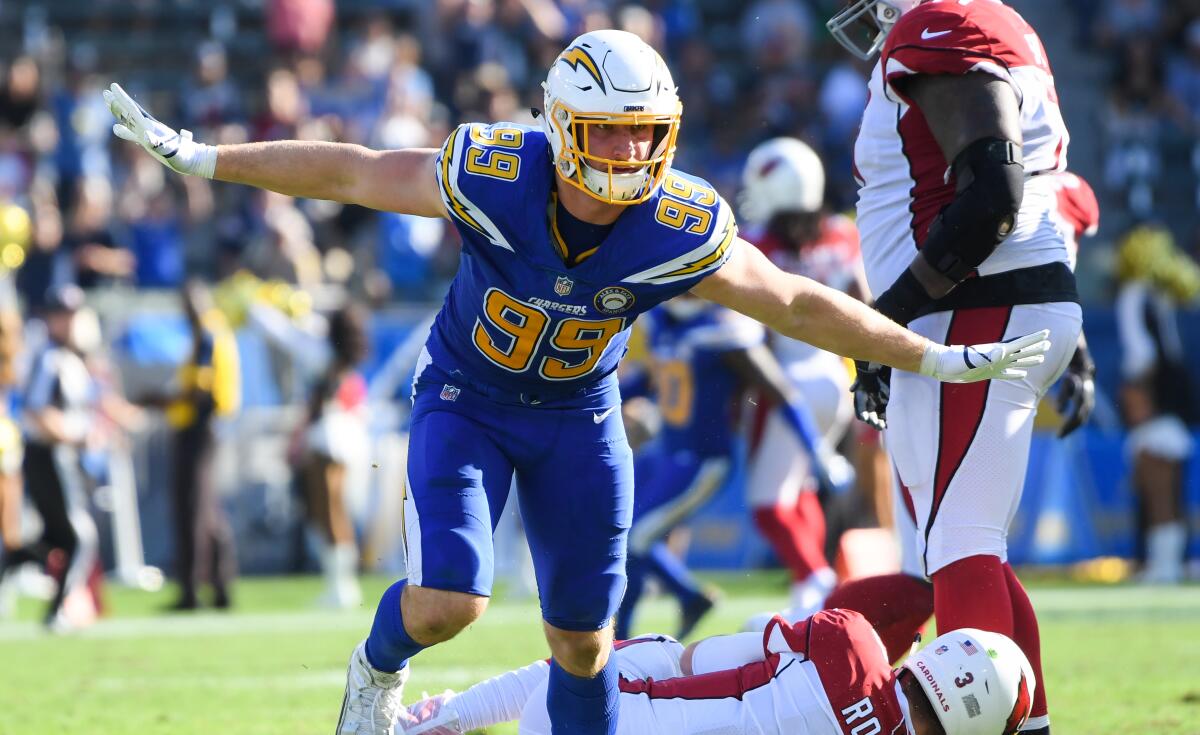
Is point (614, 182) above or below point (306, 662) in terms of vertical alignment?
above

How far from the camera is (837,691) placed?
4.23m

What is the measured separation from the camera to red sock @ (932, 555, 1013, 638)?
14.7 feet

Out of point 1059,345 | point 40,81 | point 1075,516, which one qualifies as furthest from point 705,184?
point 40,81

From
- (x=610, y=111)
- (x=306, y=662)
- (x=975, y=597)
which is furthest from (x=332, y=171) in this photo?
(x=306, y=662)

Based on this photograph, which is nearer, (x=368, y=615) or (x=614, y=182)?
(x=614, y=182)

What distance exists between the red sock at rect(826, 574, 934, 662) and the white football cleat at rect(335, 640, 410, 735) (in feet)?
4.28

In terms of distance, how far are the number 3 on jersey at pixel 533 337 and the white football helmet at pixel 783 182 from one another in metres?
4.28

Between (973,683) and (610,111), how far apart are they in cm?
163

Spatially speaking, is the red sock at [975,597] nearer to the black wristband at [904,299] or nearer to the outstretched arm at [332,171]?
the black wristband at [904,299]

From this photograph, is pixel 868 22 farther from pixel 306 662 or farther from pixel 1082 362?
pixel 306 662

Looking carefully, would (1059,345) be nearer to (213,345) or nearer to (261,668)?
(261,668)

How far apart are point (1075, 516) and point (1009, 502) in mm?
8713

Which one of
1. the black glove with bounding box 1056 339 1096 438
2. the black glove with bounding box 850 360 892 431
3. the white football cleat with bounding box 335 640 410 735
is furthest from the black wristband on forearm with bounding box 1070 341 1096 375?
the white football cleat with bounding box 335 640 410 735

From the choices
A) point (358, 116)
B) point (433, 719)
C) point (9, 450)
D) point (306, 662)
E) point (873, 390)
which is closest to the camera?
point (433, 719)
